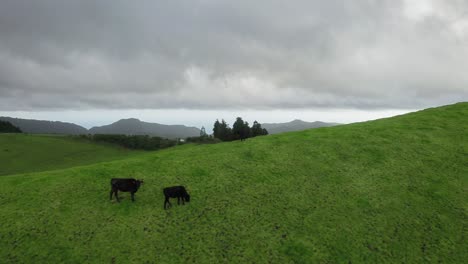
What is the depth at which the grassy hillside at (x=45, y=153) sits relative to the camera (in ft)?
308

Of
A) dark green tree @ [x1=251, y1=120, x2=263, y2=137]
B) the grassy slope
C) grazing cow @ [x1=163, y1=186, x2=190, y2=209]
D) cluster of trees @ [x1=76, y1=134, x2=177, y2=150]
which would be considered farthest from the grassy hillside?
grazing cow @ [x1=163, y1=186, x2=190, y2=209]

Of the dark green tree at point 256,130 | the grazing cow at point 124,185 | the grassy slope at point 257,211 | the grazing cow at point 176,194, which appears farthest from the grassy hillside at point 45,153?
the grazing cow at point 176,194

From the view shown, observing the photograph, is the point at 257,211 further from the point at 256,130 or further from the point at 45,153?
the point at 256,130

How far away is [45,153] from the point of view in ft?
376

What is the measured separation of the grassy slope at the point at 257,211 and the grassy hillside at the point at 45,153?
77739mm

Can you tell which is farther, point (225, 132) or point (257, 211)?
point (225, 132)

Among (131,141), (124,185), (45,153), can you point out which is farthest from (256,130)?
(124,185)

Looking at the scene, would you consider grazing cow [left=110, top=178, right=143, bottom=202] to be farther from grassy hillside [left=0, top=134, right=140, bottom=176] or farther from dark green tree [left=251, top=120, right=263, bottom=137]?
dark green tree [left=251, top=120, right=263, bottom=137]

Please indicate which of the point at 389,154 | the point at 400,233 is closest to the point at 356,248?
the point at 400,233

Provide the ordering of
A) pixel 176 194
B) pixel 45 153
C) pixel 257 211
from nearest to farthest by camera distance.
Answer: pixel 257 211
pixel 176 194
pixel 45 153

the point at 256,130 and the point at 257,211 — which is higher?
the point at 256,130

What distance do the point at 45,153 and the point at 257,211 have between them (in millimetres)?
121210

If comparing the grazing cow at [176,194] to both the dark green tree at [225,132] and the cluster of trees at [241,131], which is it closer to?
the cluster of trees at [241,131]

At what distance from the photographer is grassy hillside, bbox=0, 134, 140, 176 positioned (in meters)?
94.0
